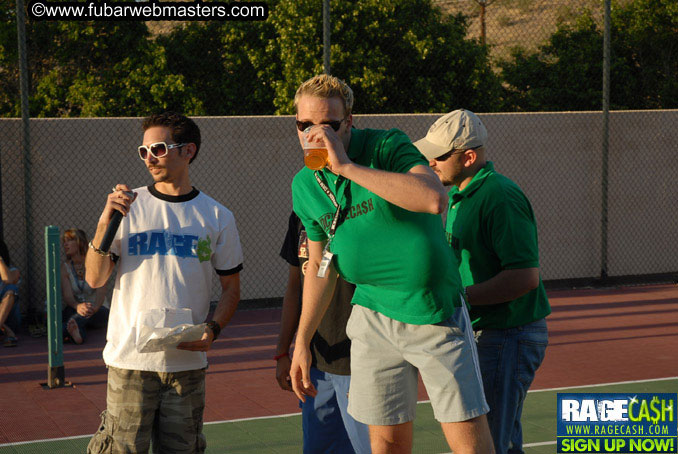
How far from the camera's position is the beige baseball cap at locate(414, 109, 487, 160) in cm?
384

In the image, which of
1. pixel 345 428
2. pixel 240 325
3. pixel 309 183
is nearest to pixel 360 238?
pixel 309 183

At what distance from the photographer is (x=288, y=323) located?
4219 mm

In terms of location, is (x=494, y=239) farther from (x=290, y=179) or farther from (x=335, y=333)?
(x=290, y=179)

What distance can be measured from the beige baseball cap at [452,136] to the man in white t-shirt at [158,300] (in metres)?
1.02

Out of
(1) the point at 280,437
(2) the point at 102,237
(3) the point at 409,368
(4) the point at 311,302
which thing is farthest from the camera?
(1) the point at 280,437

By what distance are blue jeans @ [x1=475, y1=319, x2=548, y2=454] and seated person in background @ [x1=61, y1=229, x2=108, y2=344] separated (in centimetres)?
647

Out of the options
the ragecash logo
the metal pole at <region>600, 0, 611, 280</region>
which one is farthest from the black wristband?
the metal pole at <region>600, 0, 611, 280</region>

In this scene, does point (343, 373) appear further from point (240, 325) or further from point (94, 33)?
point (94, 33)

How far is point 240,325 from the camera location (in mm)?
10719

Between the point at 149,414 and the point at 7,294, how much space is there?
21.4 ft

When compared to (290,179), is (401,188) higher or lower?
higher

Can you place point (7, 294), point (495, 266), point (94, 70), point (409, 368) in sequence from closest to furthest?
point (409, 368)
point (495, 266)
point (7, 294)
point (94, 70)

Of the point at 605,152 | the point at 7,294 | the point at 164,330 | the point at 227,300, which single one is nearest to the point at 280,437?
the point at 227,300

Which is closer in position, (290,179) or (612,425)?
(612,425)
